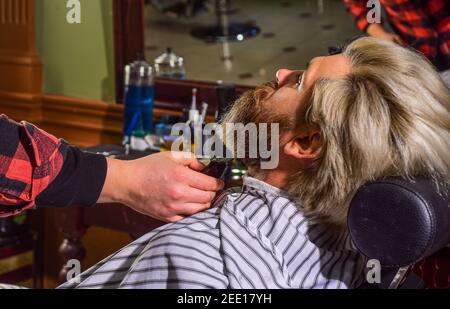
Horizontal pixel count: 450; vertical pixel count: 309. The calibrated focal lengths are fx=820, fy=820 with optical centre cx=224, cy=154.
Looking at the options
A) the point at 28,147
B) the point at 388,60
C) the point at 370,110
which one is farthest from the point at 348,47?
the point at 28,147

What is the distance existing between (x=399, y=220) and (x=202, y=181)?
49cm

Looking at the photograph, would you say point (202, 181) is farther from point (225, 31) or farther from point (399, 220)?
point (225, 31)

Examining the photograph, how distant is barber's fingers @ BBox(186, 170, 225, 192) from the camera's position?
174cm

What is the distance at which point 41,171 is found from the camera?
1690 mm

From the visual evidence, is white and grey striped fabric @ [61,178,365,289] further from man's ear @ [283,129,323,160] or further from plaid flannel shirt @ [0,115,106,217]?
plaid flannel shirt @ [0,115,106,217]

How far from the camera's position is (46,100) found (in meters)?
3.42

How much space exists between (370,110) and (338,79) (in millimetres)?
122

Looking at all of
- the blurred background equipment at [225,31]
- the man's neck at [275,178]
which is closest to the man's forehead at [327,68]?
the man's neck at [275,178]

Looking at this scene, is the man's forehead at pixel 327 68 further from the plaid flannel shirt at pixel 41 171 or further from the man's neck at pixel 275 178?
the plaid flannel shirt at pixel 41 171

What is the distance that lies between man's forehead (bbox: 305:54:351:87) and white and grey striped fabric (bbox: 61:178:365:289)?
0.83 ft

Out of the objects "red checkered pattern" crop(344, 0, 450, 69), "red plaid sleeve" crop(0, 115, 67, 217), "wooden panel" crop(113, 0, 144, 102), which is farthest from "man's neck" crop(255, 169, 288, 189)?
"wooden panel" crop(113, 0, 144, 102)

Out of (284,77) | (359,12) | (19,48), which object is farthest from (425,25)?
(19,48)

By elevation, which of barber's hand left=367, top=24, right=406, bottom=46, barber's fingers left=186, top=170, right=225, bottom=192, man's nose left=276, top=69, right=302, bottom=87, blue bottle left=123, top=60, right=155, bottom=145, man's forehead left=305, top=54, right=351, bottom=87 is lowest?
blue bottle left=123, top=60, right=155, bottom=145

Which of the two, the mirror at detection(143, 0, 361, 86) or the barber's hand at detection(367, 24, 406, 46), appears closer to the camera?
the barber's hand at detection(367, 24, 406, 46)
